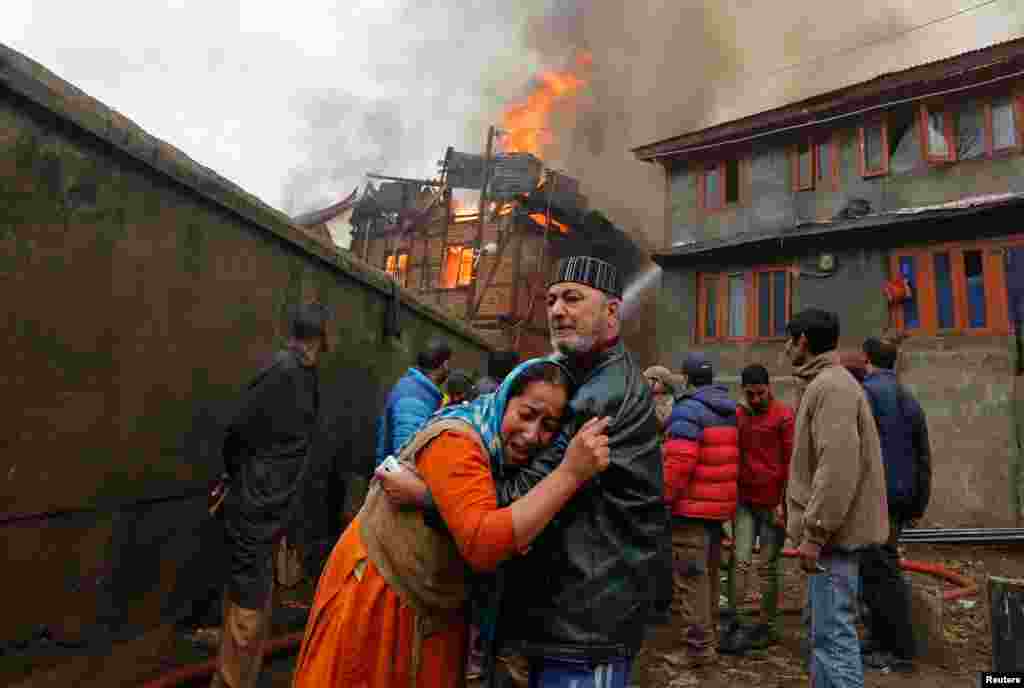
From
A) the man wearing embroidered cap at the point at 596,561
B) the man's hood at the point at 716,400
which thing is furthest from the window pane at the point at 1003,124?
the man wearing embroidered cap at the point at 596,561

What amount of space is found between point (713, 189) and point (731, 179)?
600 mm

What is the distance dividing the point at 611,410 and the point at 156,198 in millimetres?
3536

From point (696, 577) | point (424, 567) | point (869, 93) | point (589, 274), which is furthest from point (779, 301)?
point (424, 567)

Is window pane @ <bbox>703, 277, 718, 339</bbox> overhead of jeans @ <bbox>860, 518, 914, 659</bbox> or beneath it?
overhead

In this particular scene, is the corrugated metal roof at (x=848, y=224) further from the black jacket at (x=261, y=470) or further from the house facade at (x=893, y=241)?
the black jacket at (x=261, y=470)

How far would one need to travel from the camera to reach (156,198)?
377 cm

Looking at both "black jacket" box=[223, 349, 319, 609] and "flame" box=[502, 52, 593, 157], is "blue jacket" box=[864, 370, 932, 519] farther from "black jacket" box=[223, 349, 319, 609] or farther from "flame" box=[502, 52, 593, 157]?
"flame" box=[502, 52, 593, 157]

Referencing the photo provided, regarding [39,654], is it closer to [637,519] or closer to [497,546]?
[497,546]

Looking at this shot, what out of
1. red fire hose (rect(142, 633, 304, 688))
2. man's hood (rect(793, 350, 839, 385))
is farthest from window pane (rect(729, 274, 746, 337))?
red fire hose (rect(142, 633, 304, 688))

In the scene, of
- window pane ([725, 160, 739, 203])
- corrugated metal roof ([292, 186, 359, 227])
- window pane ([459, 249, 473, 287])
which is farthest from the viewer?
corrugated metal roof ([292, 186, 359, 227])

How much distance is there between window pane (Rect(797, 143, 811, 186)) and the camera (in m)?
16.0

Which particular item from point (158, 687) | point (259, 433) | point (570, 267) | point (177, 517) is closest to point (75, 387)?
point (259, 433)

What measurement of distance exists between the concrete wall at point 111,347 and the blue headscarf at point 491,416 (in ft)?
8.46

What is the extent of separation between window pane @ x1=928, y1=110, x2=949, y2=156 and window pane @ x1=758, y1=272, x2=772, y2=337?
4.82 m
